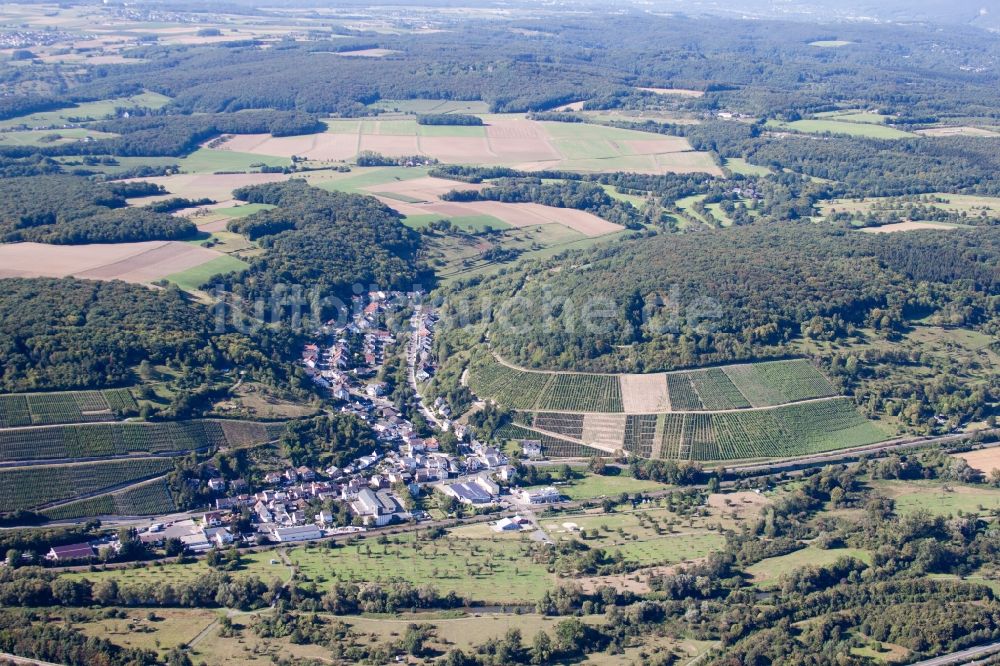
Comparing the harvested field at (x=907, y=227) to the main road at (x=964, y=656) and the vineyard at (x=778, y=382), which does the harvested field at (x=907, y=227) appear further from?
the main road at (x=964, y=656)

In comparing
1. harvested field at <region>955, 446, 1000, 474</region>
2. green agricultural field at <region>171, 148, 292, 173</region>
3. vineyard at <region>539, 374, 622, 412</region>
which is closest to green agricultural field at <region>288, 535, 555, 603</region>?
vineyard at <region>539, 374, 622, 412</region>

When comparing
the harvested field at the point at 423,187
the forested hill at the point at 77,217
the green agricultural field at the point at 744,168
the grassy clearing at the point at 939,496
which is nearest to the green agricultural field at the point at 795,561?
the grassy clearing at the point at 939,496

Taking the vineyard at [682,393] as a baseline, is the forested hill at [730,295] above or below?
above

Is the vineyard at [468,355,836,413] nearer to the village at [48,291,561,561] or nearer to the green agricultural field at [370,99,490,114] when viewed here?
the village at [48,291,561,561]

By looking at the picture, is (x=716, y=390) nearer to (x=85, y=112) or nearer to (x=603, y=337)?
(x=603, y=337)

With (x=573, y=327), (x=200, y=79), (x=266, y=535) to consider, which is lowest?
(x=266, y=535)

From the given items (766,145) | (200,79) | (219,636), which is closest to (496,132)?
(766,145)

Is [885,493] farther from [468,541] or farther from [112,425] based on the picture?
[112,425]

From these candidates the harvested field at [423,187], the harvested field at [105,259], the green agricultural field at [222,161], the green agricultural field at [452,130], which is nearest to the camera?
the harvested field at [105,259]
